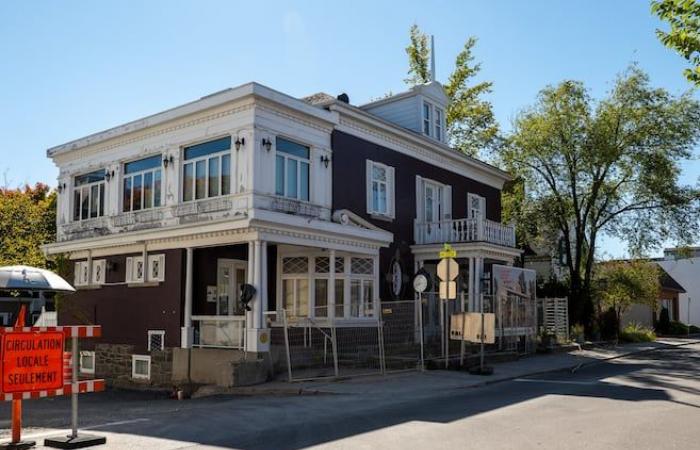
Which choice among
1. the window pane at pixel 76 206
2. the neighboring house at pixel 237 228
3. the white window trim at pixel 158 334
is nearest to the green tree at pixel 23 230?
the window pane at pixel 76 206

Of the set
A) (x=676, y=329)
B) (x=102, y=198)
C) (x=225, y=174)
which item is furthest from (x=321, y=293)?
(x=676, y=329)

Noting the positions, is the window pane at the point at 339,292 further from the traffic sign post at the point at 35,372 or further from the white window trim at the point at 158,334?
the traffic sign post at the point at 35,372

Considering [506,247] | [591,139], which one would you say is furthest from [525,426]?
[591,139]

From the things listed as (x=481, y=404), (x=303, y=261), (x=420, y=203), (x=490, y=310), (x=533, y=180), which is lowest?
(x=481, y=404)

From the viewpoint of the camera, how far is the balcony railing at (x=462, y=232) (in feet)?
74.9

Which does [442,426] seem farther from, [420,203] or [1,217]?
[1,217]

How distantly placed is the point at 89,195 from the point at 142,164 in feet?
9.76

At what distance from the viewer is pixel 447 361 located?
59.7 feet

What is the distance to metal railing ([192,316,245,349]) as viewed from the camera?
55.8 feet

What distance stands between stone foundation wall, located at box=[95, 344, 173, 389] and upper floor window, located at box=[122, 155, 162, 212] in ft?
13.9

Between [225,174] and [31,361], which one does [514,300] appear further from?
[31,361]

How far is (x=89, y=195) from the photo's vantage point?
22688mm

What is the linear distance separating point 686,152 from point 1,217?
2989cm

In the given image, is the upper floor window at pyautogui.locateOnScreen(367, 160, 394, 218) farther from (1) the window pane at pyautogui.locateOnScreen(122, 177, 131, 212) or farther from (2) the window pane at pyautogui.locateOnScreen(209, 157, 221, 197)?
(1) the window pane at pyautogui.locateOnScreen(122, 177, 131, 212)
